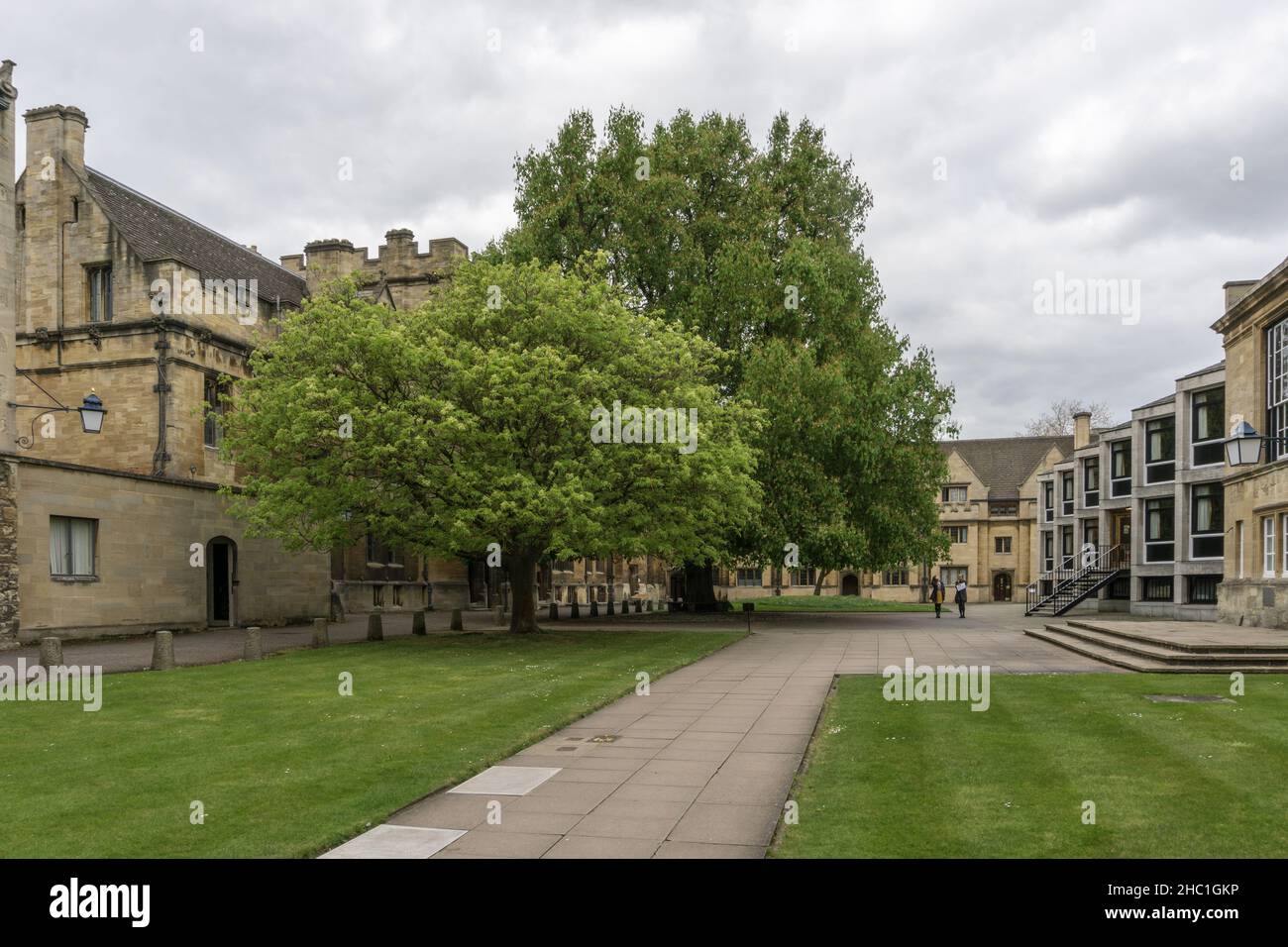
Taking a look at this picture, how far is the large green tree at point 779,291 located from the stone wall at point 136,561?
14940mm

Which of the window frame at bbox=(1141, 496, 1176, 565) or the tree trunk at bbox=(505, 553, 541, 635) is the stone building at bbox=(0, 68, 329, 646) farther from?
the window frame at bbox=(1141, 496, 1176, 565)

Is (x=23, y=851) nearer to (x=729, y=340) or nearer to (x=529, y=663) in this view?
(x=529, y=663)

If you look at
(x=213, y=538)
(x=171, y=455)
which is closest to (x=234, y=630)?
(x=213, y=538)

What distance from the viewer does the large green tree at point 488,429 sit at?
2273cm

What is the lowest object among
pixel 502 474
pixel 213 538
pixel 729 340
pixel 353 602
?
pixel 353 602

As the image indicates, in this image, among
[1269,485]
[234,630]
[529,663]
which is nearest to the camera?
[529,663]

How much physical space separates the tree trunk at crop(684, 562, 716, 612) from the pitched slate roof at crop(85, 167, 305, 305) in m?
21.1

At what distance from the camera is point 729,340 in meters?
38.7

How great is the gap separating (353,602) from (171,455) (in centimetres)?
1216

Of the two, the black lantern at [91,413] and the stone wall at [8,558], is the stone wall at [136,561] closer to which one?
the stone wall at [8,558]

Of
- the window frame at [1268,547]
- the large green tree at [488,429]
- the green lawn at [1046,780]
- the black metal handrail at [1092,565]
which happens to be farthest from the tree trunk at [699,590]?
the green lawn at [1046,780]

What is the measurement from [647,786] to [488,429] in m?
15.8

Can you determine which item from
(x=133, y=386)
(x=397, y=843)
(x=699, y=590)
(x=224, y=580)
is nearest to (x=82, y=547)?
(x=224, y=580)
